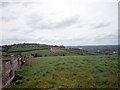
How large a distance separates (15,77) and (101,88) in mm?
7561

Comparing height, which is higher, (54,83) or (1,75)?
(1,75)

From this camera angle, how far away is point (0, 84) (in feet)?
22.5

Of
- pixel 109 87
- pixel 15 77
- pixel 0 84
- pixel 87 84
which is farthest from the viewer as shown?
pixel 15 77

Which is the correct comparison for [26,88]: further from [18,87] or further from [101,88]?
[101,88]

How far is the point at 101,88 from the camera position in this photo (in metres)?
7.23

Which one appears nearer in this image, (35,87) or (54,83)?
(35,87)

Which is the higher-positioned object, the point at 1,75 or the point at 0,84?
the point at 1,75

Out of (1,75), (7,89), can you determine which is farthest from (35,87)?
(1,75)

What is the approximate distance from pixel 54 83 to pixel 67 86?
1158 millimetres

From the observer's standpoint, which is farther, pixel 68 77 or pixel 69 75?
pixel 69 75

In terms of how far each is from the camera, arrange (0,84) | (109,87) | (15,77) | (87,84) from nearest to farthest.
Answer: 1. (0,84)
2. (109,87)
3. (87,84)
4. (15,77)

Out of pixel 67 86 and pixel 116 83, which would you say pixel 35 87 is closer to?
pixel 67 86

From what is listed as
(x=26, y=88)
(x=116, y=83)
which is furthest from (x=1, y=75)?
(x=116, y=83)

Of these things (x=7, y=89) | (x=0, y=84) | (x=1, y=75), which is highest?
(x=1, y=75)
